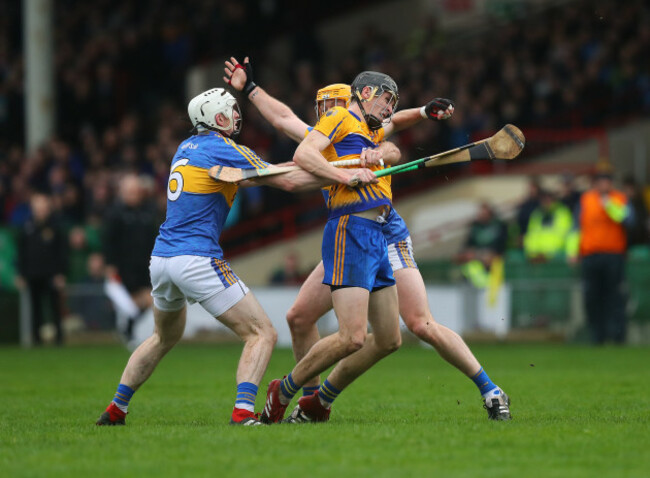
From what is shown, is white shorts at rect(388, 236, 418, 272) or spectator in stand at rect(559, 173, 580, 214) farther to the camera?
spectator in stand at rect(559, 173, 580, 214)

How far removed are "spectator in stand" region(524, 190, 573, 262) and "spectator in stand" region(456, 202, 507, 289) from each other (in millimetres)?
431

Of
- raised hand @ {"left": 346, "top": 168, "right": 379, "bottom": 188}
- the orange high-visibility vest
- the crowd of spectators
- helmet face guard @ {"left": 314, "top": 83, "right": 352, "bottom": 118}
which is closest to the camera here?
raised hand @ {"left": 346, "top": 168, "right": 379, "bottom": 188}

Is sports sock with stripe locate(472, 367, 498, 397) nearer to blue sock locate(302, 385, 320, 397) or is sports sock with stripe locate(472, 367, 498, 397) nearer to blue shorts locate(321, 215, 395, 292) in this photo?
blue shorts locate(321, 215, 395, 292)

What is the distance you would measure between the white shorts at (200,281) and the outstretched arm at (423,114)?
1772 mm

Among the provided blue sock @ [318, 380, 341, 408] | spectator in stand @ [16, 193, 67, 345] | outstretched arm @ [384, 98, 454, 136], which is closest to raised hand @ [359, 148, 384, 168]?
outstretched arm @ [384, 98, 454, 136]

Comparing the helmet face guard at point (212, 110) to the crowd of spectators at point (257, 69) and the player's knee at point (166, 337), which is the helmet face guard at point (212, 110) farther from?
the crowd of spectators at point (257, 69)

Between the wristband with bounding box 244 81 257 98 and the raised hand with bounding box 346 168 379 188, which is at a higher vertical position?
the wristband with bounding box 244 81 257 98

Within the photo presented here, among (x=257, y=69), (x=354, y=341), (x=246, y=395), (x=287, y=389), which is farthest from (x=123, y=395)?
(x=257, y=69)

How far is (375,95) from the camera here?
26.5 ft

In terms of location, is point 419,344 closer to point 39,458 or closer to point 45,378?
point 45,378

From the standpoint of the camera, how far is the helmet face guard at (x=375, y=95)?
8.08 meters

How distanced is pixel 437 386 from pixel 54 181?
1265 centimetres

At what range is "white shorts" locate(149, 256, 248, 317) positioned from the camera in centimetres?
781

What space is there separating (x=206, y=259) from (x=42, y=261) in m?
11.3
